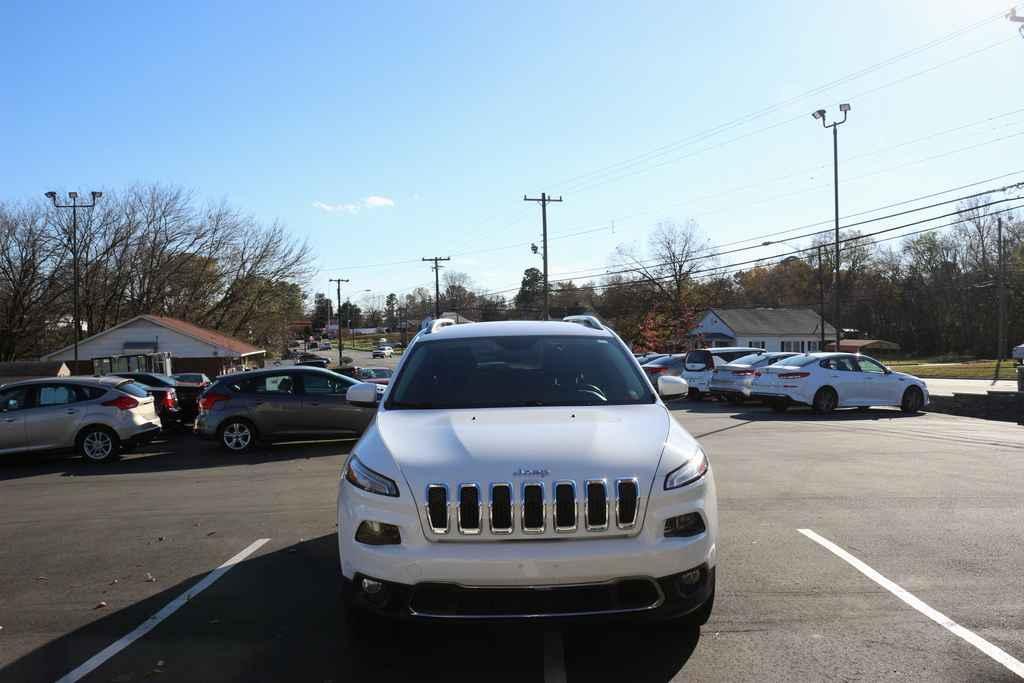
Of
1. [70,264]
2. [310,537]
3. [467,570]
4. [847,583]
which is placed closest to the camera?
[467,570]

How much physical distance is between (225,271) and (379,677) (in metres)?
62.2

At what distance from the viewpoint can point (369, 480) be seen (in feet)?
13.0

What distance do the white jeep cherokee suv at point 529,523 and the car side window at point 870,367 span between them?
17.0 m

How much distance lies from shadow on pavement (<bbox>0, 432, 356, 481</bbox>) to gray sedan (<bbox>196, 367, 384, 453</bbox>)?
0.33 meters

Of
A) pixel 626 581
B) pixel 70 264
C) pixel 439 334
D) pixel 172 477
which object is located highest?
pixel 70 264

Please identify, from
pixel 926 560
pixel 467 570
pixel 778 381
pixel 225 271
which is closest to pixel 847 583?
pixel 926 560

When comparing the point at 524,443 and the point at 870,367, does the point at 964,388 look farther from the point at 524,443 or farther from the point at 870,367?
the point at 524,443

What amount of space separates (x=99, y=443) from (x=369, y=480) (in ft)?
37.2

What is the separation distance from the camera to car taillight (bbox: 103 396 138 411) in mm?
13414

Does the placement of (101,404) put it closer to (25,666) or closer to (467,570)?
(25,666)

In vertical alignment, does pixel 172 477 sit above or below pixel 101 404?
below

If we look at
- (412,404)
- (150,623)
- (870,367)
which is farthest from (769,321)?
(150,623)

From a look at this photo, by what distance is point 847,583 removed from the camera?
5.25 meters

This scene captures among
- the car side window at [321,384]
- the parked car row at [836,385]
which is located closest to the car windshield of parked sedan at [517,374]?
the car side window at [321,384]
